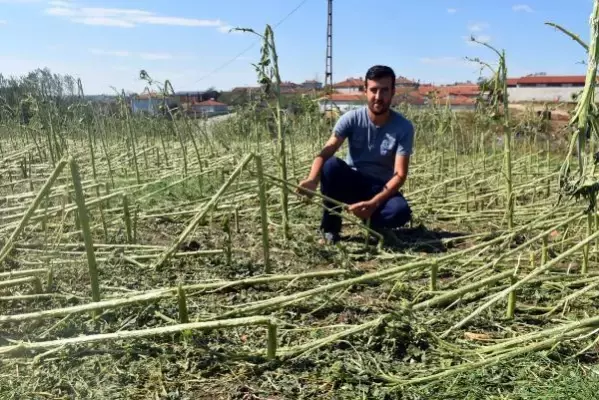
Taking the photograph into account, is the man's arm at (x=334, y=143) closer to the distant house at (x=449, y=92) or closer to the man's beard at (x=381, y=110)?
the man's beard at (x=381, y=110)

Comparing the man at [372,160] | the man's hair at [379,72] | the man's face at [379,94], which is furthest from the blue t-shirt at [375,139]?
the man's hair at [379,72]

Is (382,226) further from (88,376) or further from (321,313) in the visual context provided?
(88,376)

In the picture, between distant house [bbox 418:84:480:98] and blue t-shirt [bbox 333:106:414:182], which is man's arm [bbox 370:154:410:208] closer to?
blue t-shirt [bbox 333:106:414:182]

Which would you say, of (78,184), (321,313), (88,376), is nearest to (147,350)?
(88,376)

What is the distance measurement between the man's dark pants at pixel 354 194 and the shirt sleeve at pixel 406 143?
243mm

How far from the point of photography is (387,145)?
335cm

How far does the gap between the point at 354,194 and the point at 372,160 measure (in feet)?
0.78

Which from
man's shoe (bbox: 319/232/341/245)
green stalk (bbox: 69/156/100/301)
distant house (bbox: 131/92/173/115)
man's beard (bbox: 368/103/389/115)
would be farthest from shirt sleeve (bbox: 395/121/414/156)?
distant house (bbox: 131/92/173/115)

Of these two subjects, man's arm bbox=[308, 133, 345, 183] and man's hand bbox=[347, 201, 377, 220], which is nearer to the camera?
man's hand bbox=[347, 201, 377, 220]

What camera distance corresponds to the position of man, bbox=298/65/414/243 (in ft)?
10.5

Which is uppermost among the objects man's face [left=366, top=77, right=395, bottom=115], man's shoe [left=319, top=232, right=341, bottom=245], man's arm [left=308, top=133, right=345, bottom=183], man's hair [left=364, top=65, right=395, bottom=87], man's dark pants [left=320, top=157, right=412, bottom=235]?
man's hair [left=364, top=65, right=395, bottom=87]

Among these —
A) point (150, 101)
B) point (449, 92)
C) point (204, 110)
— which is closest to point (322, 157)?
point (150, 101)

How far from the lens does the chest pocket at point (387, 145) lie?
3326mm

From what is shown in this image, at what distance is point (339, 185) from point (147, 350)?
1.83 meters
